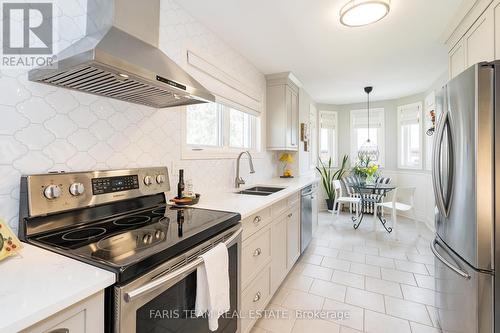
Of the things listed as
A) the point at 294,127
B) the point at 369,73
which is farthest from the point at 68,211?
the point at 369,73

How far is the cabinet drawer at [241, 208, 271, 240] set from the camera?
5.26 feet

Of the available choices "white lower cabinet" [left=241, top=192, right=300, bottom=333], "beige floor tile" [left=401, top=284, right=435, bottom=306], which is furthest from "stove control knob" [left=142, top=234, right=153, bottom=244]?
"beige floor tile" [left=401, top=284, right=435, bottom=306]

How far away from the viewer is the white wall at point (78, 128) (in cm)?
103

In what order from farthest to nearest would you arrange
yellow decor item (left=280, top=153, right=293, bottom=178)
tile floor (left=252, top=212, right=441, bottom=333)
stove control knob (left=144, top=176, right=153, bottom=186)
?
yellow decor item (left=280, top=153, right=293, bottom=178) → tile floor (left=252, top=212, right=441, bottom=333) → stove control knob (left=144, top=176, right=153, bottom=186)

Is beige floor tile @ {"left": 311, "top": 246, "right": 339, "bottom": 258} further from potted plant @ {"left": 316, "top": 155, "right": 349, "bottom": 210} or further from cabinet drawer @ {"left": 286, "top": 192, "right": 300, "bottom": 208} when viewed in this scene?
potted plant @ {"left": 316, "top": 155, "right": 349, "bottom": 210}

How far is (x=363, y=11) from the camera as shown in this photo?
182cm

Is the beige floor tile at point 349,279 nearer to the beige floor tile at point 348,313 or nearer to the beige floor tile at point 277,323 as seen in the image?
the beige floor tile at point 348,313

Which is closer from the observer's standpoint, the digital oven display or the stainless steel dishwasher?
the digital oven display

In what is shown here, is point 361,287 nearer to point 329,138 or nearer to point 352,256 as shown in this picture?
point 352,256

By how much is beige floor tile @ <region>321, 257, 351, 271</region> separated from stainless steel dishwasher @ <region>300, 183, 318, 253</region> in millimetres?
283

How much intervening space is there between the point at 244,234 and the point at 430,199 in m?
4.21

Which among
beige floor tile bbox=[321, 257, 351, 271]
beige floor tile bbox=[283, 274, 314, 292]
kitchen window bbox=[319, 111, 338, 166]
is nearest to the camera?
beige floor tile bbox=[283, 274, 314, 292]

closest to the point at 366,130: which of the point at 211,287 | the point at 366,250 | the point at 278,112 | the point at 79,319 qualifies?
the point at 278,112

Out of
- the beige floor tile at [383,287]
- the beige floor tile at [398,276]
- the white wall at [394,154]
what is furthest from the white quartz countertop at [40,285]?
the white wall at [394,154]
